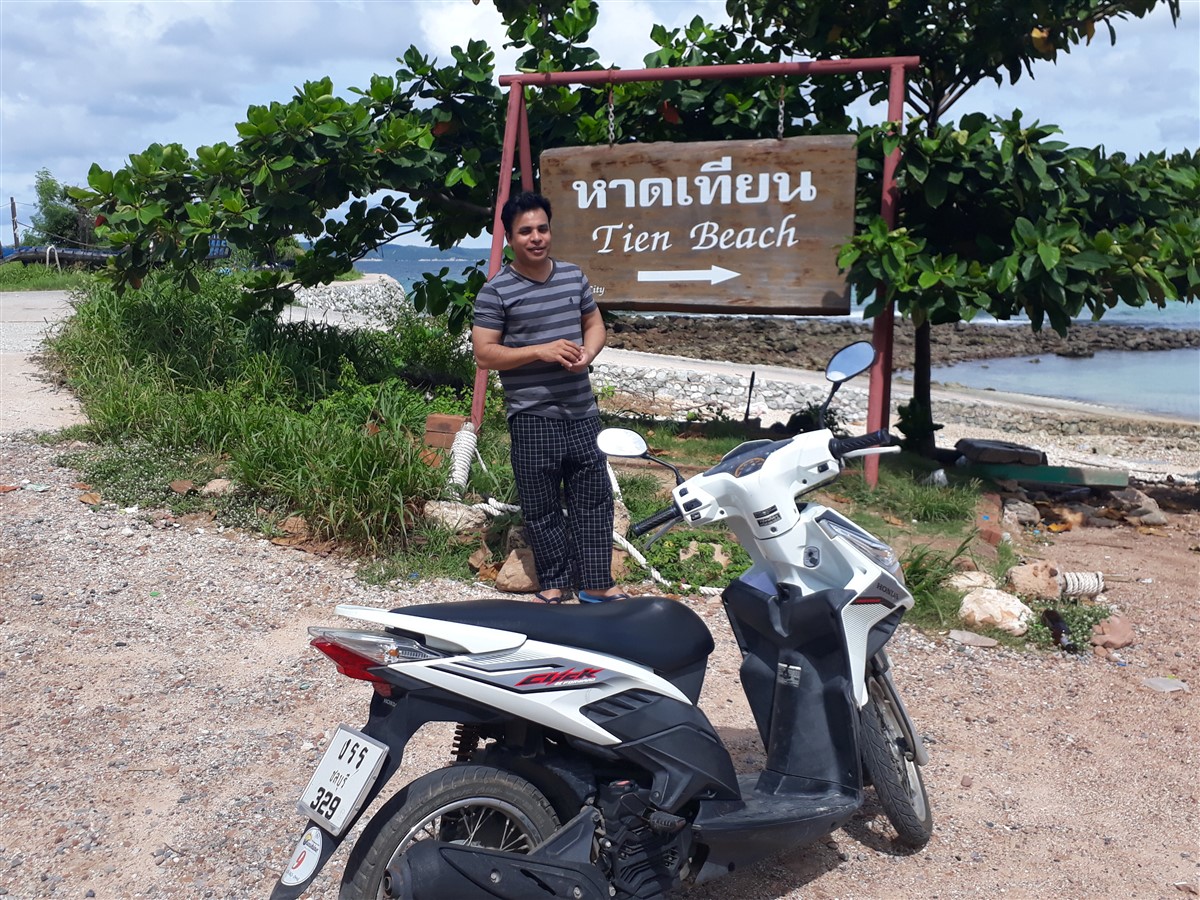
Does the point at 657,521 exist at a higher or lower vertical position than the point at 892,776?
higher

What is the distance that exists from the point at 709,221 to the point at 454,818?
210 inches

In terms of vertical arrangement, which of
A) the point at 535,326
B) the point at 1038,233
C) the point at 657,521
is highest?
the point at 1038,233

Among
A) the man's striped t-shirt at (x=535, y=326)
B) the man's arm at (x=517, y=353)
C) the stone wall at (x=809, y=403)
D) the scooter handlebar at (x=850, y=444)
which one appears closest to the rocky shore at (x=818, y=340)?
the stone wall at (x=809, y=403)

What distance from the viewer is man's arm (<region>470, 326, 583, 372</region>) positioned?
4.53 meters

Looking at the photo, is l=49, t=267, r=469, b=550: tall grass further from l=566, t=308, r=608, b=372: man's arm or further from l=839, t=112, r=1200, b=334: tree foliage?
l=839, t=112, r=1200, b=334: tree foliage

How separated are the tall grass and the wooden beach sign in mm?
1552

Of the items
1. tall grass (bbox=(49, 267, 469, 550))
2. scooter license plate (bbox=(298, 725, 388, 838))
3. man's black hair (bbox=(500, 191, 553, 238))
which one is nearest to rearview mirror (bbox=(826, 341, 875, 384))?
scooter license plate (bbox=(298, 725, 388, 838))

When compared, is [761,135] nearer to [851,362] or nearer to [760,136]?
[760,136]

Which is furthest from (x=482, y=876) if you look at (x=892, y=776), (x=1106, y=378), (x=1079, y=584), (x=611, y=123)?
(x=1106, y=378)

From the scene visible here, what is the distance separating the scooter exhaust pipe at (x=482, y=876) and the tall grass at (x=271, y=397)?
343cm

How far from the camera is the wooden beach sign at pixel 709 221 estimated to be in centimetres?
712

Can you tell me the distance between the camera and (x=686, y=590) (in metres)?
5.64

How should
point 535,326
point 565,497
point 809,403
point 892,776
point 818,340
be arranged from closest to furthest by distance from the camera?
1. point 892,776
2. point 535,326
3. point 565,497
4. point 809,403
5. point 818,340

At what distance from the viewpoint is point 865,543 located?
324 cm
